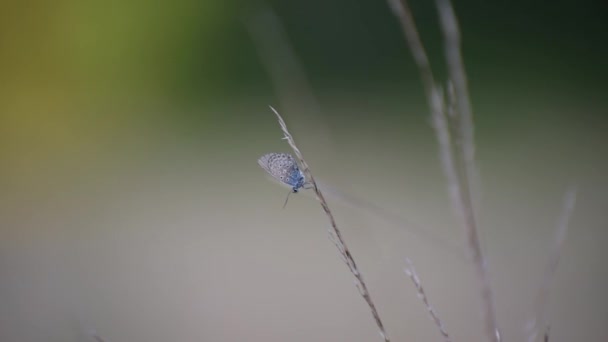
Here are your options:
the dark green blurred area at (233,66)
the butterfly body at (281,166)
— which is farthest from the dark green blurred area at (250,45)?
the butterfly body at (281,166)

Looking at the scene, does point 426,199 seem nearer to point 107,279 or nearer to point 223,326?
point 223,326

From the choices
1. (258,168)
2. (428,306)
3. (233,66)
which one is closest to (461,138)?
(428,306)

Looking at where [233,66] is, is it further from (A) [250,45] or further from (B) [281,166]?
(B) [281,166]

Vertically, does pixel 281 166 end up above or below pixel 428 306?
above

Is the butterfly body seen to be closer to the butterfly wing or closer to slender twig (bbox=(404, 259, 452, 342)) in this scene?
the butterfly wing

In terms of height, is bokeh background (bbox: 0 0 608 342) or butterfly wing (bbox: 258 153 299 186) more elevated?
bokeh background (bbox: 0 0 608 342)

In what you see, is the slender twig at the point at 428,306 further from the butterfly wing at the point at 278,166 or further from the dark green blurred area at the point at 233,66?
the dark green blurred area at the point at 233,66

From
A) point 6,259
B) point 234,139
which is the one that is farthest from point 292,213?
point 6,259

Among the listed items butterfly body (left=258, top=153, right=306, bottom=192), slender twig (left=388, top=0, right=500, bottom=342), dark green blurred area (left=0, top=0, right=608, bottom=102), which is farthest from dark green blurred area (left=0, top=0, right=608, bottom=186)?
slender twig (left=388, top=0, right=500, bottom=342)

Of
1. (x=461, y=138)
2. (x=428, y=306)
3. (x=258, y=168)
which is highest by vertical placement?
(x=258, y=168)
